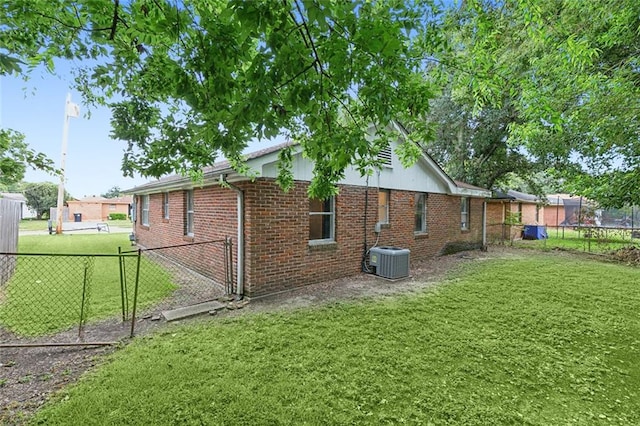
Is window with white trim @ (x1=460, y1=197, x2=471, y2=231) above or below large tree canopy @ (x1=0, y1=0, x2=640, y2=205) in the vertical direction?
below

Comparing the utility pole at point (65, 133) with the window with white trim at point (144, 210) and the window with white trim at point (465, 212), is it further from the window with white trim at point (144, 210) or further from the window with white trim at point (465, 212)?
the window with white trim at point (465, 212)

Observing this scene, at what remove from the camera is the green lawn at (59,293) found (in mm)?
4797

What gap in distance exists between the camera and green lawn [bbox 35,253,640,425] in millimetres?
2705

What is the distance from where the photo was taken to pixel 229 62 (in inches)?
92.1

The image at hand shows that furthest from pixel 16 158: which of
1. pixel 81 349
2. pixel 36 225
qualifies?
pixel 36 225

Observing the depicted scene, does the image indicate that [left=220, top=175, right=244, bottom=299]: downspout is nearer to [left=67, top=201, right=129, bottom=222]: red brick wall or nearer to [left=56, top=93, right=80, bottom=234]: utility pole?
[left=56, top=93, right=80, bottom=234]: utility pole

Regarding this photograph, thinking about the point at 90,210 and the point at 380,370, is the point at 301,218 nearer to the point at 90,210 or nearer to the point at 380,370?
the point at 380,370

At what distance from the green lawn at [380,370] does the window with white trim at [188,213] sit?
4.75 m

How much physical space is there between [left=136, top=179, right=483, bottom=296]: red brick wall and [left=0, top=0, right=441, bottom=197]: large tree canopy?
2.94 m

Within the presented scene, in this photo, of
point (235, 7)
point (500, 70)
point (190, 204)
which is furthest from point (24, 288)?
point (500, 70)

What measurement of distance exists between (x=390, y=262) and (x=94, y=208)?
154ft

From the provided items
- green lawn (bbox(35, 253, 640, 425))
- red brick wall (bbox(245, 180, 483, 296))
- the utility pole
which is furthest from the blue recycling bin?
the utility pole

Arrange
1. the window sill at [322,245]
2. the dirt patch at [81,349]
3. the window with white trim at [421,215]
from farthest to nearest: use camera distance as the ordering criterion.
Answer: the window with white trim at [421,215] < the window sill at [322,245] < the dirt patch at [81,349]

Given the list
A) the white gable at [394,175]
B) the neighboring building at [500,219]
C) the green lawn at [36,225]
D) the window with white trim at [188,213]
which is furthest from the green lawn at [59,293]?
the green lawn at [36,225]
